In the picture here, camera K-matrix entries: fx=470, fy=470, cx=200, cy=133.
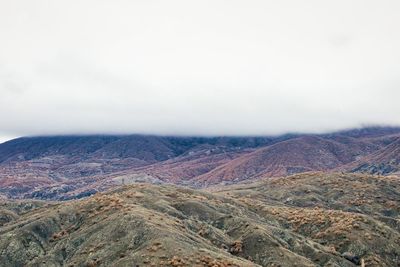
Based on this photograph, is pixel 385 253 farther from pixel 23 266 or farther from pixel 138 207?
pixel 23 266

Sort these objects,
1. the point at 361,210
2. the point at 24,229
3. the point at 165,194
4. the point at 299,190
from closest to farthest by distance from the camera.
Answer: the point at 24,229
the point at 165,194
the point at 361,210
the point at 299,190

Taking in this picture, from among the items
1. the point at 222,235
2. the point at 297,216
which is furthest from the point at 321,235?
the point at 222,235

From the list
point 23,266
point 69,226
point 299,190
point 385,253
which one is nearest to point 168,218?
point 69,226

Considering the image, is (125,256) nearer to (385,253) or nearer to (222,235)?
(222,235)

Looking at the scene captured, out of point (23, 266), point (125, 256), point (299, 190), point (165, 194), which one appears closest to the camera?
point (125, 256)

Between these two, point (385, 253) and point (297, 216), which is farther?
point (297, 216)

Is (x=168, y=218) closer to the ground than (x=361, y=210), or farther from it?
farther from it
